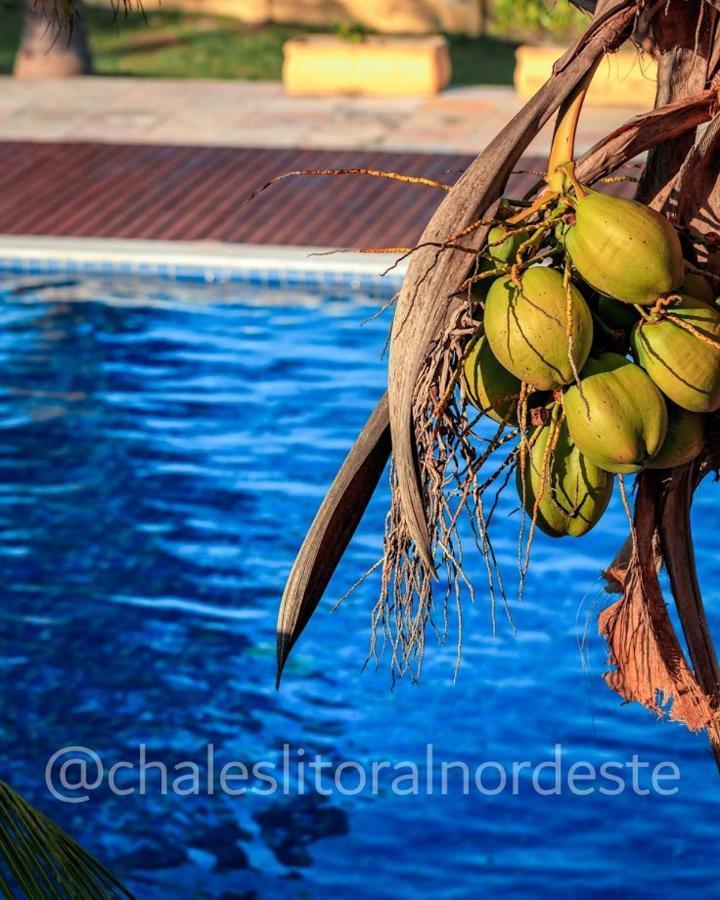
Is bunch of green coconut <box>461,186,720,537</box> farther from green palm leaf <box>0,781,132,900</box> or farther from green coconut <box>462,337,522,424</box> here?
green palm leaf <box>0,781,132,900</box>

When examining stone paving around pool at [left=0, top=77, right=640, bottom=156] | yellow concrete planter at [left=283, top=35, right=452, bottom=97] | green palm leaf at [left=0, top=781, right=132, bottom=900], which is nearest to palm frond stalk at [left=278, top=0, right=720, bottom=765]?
green palm leaf at [left=0, top=781, right=132, bottom=900]

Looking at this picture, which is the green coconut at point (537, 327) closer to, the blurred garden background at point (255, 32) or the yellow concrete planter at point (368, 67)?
the yellow concrete planter at point (368, 67)

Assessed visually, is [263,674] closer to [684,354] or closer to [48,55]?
[684,354]

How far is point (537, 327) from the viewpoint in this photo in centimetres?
128

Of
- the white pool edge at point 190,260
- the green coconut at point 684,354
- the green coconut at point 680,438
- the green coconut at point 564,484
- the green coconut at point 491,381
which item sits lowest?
the white pool edge at point 190,260

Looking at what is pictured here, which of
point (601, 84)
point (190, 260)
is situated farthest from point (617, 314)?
point (601, 84)

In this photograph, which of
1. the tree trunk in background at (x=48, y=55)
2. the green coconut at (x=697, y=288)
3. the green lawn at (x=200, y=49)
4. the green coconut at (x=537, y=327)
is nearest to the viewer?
the green coconut at (x=537, y=327)

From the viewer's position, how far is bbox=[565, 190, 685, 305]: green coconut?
130 cm

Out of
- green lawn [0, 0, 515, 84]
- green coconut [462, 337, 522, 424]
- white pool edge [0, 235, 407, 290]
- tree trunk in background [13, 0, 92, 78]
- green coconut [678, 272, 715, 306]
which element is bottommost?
white pool edge [0, 235, 407, 290]

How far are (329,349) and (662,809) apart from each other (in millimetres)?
3909

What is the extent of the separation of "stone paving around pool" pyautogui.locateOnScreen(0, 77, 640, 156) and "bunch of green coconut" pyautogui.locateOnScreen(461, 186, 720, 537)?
28.4 feet

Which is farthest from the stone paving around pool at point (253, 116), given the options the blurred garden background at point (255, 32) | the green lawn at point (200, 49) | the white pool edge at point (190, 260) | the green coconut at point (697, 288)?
the green coconut at point (697, 288)

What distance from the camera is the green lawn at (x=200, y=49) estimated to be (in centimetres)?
1330

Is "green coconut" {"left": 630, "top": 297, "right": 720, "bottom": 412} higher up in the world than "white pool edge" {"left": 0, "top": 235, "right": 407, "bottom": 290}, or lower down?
higher up
